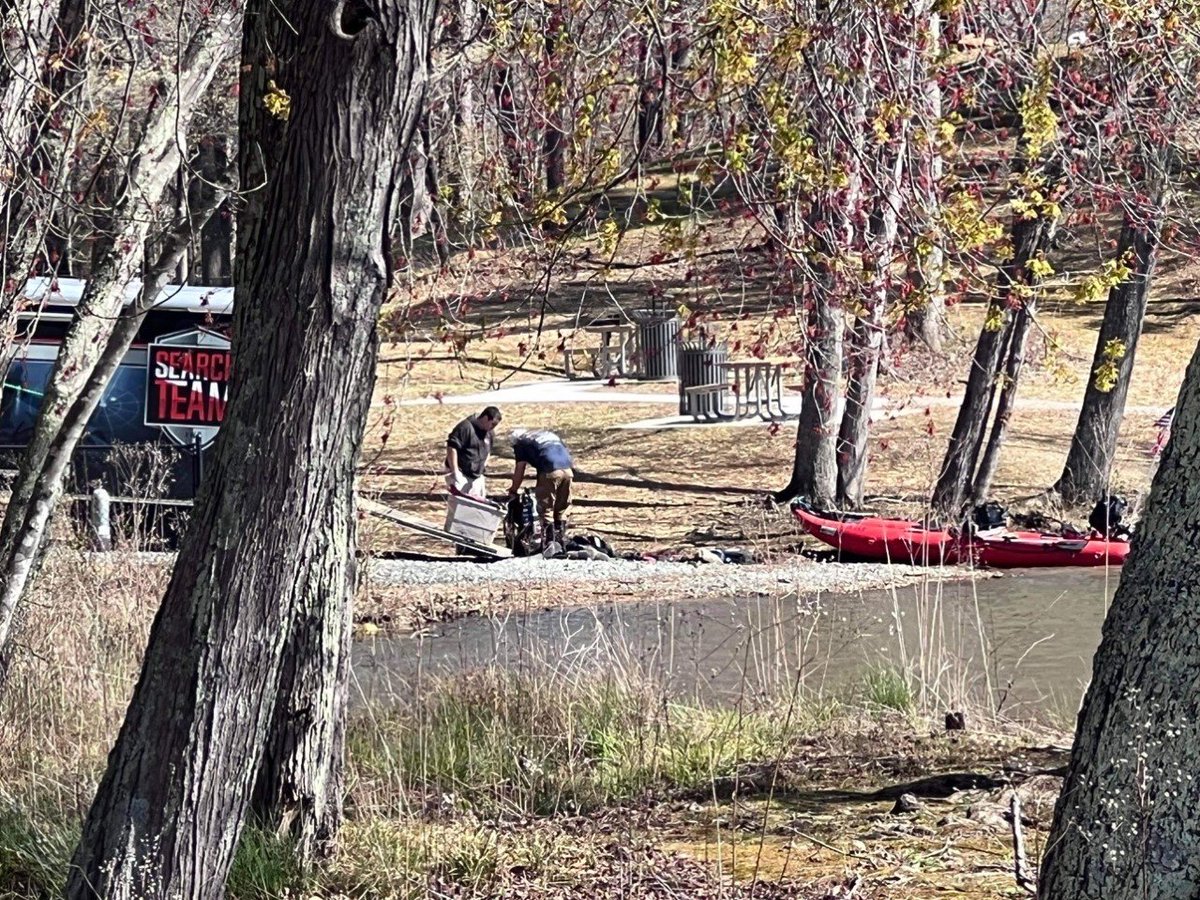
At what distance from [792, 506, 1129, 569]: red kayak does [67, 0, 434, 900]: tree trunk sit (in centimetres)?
1221

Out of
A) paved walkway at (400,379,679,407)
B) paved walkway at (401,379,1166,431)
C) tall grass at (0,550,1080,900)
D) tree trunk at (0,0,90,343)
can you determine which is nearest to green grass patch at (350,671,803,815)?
tall grass at (0,550,1080,900)

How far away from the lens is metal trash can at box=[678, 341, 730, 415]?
88.4 feet

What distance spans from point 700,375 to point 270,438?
22.8 metres

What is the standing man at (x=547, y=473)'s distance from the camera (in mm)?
18609

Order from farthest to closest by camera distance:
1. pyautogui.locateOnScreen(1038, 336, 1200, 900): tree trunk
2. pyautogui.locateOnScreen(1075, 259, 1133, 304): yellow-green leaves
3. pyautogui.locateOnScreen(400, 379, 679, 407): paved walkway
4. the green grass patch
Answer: pyautogui.locateOnScreen(400, 379, 679, 407): paved walkway
the green grass patch
pyautogui.locateOnScreen(1075, 259, 1133, 304): yellow-green leaves
pyautogui.locateOnScreen(1038, 336, 1200, 900): tree trunk

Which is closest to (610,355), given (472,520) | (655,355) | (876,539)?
(655,355)

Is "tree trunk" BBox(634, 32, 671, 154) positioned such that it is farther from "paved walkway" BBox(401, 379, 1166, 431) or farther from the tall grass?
"paved walkway" BBox(401, 379, 1166, 431)

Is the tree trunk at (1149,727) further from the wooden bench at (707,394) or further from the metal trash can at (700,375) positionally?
the metal trash can at (700,375)

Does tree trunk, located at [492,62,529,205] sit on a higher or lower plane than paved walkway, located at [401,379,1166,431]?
higher

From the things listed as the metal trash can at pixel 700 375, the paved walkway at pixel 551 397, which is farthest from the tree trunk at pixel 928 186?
the paved walkway at pixel 551 397

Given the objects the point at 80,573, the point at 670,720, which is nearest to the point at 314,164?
the point at 670,720

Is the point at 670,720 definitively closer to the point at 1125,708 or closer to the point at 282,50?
the point at 282,50

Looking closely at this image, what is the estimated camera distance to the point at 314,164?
481 cm

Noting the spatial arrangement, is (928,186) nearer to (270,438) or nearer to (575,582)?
(270,438)
